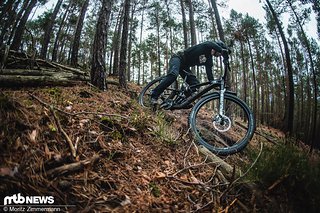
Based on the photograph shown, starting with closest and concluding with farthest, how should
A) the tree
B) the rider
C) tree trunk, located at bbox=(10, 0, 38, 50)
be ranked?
the rider → the tree → tree trunk, located at bbox=(10, 0, 38, 50)

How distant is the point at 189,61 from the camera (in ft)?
14.6

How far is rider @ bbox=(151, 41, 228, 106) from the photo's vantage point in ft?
13.3

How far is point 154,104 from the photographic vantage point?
4418 mm

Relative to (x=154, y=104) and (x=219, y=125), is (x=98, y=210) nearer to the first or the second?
(x=219, y=125)

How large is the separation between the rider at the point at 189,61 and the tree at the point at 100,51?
158cm

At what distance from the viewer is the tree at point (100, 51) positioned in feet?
16.0

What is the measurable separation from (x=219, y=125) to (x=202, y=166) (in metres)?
1.16

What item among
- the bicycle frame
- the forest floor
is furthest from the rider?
the forest floor

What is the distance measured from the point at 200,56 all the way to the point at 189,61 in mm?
276

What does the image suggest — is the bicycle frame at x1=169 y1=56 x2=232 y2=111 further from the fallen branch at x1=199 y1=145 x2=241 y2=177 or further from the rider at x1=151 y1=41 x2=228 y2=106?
the fallen branch at x1=199 y1=145 x2=241 y2=177

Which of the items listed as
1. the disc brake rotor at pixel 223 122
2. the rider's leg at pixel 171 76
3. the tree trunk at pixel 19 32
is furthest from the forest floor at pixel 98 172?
the tree trunk at pixel 19 32

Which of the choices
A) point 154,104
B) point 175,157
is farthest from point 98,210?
point 154,104

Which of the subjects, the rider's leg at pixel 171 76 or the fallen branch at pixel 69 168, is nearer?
the fallen branch at pixel 69 168

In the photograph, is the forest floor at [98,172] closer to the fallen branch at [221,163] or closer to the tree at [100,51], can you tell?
the fallen branch at [221,163]
